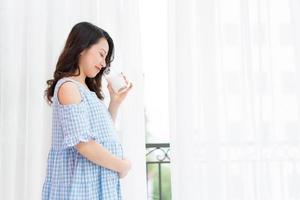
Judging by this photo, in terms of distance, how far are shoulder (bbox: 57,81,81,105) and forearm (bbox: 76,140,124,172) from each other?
4.7 inches

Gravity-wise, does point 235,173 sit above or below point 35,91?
below

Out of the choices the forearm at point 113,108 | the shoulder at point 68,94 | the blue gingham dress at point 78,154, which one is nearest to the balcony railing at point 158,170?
the forearm at point 113,108

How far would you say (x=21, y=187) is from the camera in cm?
150

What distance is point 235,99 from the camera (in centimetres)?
146

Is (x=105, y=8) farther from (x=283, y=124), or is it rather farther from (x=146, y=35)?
(x=283, y=124)

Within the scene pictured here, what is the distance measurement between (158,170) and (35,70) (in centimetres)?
65

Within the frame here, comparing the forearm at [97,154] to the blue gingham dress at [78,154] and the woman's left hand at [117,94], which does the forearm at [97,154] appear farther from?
the woman's left hand at [117,94]

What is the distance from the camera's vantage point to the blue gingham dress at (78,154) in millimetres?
1036

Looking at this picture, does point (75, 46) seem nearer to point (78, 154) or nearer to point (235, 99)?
point (78, 154)

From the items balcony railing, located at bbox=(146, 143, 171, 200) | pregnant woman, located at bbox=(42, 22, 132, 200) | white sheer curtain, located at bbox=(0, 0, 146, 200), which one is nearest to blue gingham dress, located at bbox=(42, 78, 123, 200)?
pregnant woman, located at bbox=(42, 22, 132, 200)

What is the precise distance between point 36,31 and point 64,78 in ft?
1.60

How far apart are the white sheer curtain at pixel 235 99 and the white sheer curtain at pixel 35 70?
0.17 m

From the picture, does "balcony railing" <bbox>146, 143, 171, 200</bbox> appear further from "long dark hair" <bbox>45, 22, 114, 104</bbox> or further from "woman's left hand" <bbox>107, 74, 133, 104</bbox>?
"long dark hair" <bbox>45, 22, 114, 104</bbox>

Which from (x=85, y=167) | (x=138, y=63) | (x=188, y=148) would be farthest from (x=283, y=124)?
(x=85, y=167)
